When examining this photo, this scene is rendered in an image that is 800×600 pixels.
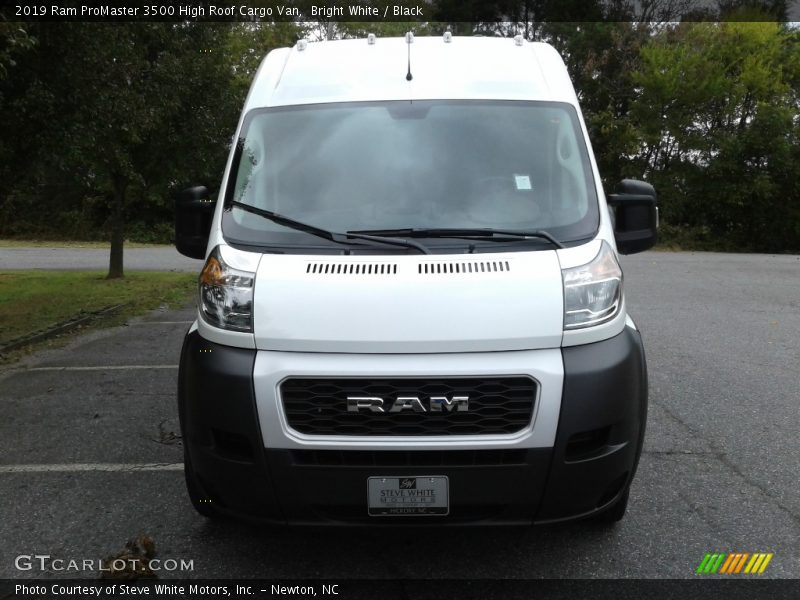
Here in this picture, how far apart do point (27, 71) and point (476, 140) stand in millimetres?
6184

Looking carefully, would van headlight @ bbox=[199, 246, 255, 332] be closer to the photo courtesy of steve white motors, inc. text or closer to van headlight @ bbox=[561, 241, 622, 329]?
van headlight @ bbox=[561, 241, 622, 329]

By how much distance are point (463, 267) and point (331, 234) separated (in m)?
0.66

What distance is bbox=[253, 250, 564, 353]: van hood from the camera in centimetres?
315

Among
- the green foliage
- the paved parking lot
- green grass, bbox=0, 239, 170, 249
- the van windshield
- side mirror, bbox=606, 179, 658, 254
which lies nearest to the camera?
the paved parking lot

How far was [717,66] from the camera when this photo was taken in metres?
30.8

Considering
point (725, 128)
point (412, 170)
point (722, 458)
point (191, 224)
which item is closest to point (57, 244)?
point (725, 128)

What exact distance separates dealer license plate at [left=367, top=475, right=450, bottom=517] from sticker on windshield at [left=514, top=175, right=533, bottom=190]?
154cm

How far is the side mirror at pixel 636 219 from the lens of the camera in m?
4.17

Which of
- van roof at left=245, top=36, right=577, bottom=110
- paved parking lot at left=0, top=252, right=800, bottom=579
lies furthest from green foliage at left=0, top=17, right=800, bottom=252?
van roof at left=245, top=36, right=577, bottom=110

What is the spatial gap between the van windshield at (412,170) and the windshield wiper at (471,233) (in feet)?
0.18

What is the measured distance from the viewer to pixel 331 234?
3619 mm

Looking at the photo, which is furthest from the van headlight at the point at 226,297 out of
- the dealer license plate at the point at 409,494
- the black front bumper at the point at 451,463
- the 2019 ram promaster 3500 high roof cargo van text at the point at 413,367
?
the dealer license plate at the point at 409,494

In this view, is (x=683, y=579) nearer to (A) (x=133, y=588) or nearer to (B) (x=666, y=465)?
(B) (x=666, y=465)

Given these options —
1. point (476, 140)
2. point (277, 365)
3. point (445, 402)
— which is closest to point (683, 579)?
point (445, 402)
